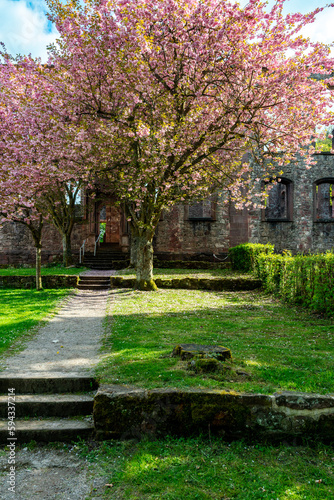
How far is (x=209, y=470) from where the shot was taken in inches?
111

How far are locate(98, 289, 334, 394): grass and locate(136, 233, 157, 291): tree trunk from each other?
124 cm

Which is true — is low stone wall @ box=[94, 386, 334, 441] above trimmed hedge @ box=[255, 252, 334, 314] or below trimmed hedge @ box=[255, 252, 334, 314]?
below

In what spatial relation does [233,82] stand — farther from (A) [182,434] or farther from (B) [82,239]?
(B) [82,239]

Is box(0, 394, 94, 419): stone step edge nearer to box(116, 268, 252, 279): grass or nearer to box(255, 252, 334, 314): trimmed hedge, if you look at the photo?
box(255, 252, 334, 314): trimmed hedge

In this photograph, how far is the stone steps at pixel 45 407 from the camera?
3.46m

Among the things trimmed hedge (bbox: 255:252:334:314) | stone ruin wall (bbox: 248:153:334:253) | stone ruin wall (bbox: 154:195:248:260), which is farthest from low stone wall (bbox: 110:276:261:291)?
stone ruin wall (bbox: 248:153:334:253)

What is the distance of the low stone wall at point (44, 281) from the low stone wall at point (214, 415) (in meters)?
10.6

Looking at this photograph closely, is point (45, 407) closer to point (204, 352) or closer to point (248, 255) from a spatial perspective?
point (204, 352)

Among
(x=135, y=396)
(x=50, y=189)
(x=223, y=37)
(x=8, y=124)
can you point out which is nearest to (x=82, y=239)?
(x=50, y=189)

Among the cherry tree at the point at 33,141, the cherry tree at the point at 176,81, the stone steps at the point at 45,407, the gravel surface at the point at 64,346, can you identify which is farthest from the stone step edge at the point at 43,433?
the cherry tree at the point at 33,141

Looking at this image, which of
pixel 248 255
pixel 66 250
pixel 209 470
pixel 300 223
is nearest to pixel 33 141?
pixel 66 250

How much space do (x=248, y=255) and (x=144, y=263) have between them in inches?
233

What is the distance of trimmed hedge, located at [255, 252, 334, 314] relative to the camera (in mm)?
8023

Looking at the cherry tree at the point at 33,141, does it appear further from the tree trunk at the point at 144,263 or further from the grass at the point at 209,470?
the grass at the point at 209,470
